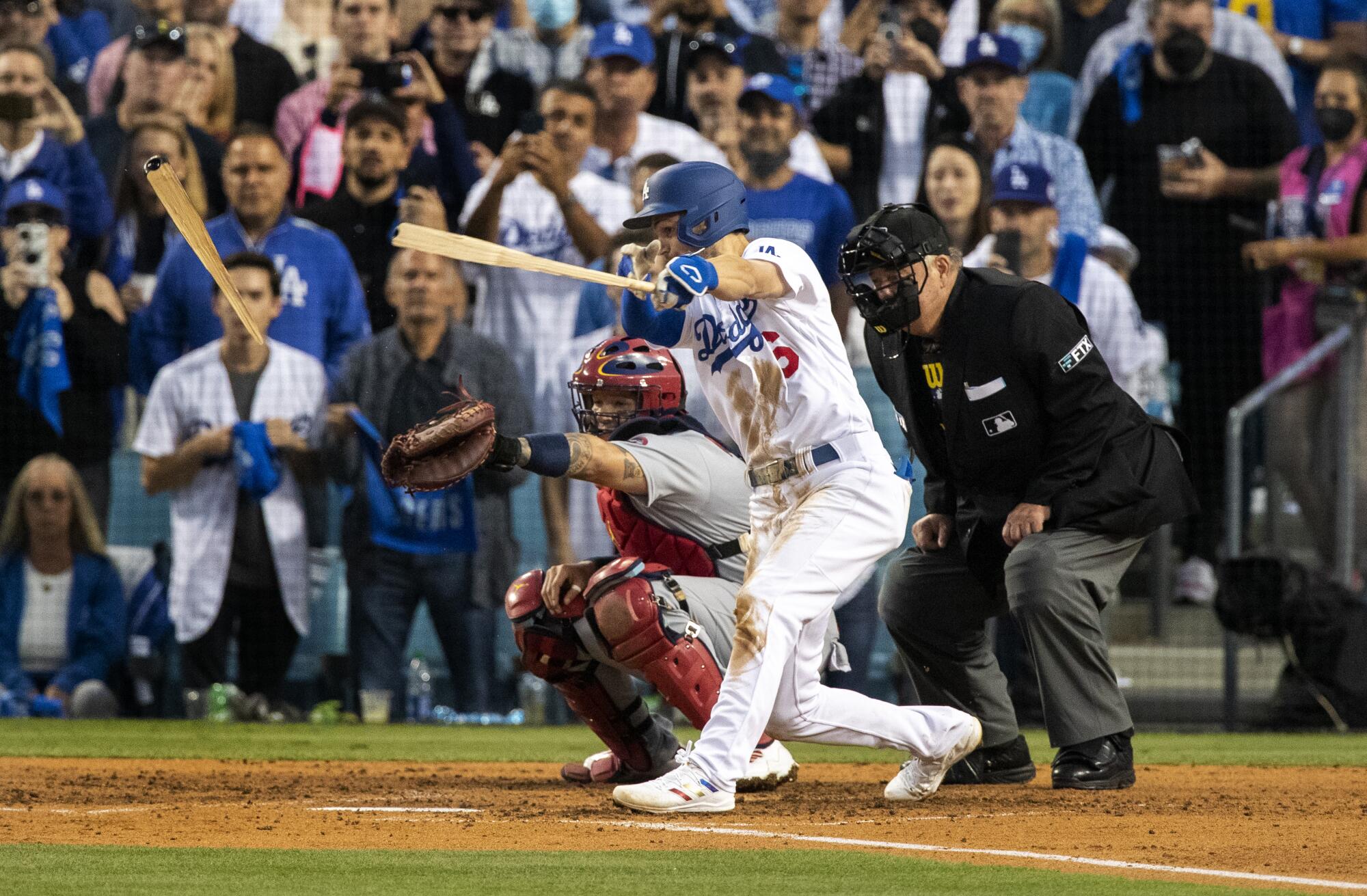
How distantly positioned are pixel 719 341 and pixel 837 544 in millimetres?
673

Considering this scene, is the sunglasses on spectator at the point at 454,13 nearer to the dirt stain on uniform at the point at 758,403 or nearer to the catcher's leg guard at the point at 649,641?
the catcher's leg guard at the point at 649,641

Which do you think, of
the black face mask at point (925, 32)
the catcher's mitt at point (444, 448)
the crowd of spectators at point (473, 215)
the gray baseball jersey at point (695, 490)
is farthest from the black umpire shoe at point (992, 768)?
the black face mask at point (925, 32)

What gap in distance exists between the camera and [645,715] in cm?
564

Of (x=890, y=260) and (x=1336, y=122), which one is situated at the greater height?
(x=1336, y=122)

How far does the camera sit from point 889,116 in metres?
10.4

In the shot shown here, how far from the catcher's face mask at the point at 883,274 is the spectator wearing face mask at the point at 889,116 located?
489 centimetres

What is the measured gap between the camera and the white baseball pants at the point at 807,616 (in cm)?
469

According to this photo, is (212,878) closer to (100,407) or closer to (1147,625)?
(100,407)

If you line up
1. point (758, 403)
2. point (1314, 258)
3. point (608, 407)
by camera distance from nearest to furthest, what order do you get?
point (758, 403)
point (608, 407)
point (1314, 258)

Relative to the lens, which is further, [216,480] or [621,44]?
[621,44]

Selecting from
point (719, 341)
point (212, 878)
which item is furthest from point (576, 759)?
point (212, 878)

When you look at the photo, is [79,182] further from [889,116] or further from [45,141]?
[889,116]

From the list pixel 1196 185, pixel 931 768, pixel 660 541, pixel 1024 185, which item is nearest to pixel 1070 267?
pixel 1024 185

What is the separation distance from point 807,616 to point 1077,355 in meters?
1.47
